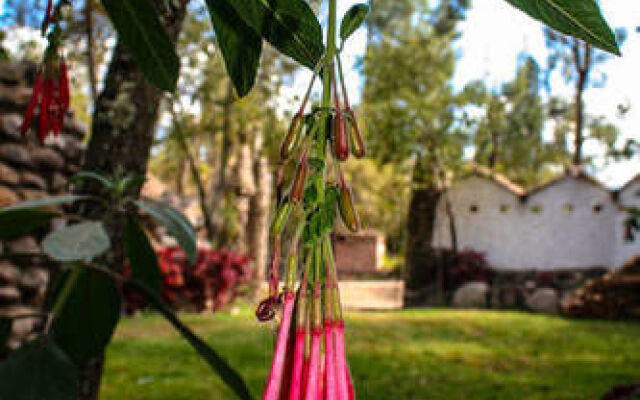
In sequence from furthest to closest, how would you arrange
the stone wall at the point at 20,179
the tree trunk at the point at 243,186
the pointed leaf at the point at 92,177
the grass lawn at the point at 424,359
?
1. the tree trunk at the point at 243,186
2. the grass lawn at the point at 424,359
3. the stone wall at the point at 20,179
4. the pointed leaf at the point at 92,177

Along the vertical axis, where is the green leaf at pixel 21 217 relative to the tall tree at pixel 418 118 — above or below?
below

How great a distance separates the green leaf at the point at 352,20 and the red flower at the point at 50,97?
44 cm

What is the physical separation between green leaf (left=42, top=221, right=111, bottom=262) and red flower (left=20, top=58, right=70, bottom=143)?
0.62ft

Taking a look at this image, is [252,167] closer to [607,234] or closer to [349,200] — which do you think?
[607,234]

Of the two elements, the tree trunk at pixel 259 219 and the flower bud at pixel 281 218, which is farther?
the tree trunk at pixel 259 219

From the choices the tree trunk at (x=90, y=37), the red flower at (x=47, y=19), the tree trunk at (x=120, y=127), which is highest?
the tree trunk at (x=90, y=37)

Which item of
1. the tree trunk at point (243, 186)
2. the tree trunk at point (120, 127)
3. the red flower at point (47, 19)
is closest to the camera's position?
the red flower at point (47, 19)

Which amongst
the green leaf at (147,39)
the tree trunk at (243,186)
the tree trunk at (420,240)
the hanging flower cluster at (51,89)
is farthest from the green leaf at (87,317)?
the tree trunk at (420,240)

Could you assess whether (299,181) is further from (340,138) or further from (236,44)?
(236,44)

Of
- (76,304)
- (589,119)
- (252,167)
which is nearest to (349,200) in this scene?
(76,304)

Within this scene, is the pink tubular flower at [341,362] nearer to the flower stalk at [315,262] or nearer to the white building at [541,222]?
the flower stalk at [315,262]

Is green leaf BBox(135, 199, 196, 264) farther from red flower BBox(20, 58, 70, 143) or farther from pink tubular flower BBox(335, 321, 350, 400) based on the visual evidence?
pink tubular flower BBox(335, 321, 350, 400)

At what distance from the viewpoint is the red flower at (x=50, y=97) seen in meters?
0.67

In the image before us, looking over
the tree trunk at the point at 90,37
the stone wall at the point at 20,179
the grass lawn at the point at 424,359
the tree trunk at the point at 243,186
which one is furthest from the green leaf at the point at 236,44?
the tree trunk at the point at 243,186
